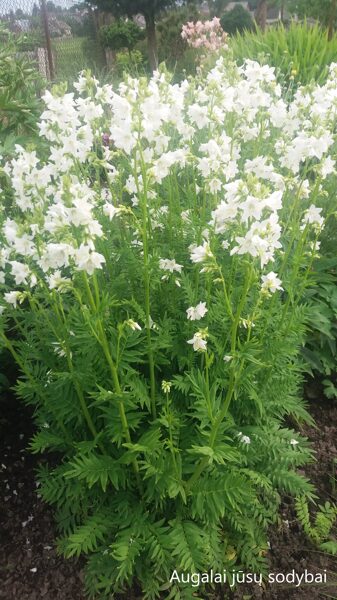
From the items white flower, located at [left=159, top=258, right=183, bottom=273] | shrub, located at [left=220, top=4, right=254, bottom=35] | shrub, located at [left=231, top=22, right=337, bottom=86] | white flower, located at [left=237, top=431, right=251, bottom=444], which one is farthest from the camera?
shrub, located at [left=220, top=4, right=254, bottom=35]

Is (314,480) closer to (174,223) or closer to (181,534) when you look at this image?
(181,534)

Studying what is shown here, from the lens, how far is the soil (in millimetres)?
2525

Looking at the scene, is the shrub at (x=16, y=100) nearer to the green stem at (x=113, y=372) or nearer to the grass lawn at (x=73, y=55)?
the green stem at (x=113, y=372)

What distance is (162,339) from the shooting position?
2.32 meters

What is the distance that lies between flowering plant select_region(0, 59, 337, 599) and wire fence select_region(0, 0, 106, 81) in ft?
16.5

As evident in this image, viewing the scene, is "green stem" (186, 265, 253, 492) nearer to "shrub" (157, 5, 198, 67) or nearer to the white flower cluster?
the white flower cluster

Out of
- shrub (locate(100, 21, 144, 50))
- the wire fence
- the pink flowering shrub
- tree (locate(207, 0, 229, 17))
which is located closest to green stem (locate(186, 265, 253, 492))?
the wire fence

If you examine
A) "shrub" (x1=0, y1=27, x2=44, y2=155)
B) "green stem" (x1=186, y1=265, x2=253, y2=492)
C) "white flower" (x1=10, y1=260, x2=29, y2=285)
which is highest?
"shrub" (x1=0, y1=27, x2=44, y2=155)

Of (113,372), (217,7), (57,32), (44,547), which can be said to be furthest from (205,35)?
(217,7)

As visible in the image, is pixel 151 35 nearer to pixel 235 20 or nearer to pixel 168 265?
pixel 235 20

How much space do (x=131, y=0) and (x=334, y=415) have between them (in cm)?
1493

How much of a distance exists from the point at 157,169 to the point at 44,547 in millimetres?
2058

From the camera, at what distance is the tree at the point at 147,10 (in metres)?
14.5

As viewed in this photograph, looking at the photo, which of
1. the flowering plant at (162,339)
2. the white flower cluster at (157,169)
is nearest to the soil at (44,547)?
the flowering plant at (162,339)
